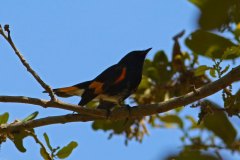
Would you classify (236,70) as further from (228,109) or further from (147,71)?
(147,71)

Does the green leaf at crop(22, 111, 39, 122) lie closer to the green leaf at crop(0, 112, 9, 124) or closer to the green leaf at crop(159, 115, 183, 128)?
the green leaf at crop(0, 112, 9, 124)

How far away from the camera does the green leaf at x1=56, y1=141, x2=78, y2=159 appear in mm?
2291

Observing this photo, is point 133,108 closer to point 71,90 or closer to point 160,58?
point 71,90

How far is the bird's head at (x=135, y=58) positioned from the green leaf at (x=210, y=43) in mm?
1254

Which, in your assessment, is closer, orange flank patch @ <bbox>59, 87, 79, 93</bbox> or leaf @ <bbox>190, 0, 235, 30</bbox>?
leaf @ <bbox>190, 0, 235, 30</bbox>

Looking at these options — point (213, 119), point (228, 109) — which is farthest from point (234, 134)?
point (228, 109)

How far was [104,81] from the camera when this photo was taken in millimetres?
3729

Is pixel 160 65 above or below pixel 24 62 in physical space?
above

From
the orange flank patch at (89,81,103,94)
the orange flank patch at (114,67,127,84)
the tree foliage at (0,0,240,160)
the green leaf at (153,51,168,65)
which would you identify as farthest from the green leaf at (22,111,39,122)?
the green leaf at (153,51,168,65)

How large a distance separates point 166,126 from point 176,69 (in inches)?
27.1

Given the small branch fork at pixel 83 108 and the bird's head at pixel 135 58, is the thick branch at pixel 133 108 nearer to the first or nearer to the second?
the small branch fork at pixel 83 108

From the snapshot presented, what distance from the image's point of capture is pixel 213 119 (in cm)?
308

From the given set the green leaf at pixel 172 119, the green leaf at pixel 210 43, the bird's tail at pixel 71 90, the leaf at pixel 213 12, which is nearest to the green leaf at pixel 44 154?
the bird's tail at pixel 71 90

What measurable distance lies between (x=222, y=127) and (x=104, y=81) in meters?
1.18
